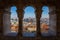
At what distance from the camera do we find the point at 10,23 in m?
7.32

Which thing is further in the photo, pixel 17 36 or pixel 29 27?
pixel 29 27

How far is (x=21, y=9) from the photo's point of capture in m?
6.58

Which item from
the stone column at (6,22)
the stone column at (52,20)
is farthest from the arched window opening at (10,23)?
the stone column at (52,20)

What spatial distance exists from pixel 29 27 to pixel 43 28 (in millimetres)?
739

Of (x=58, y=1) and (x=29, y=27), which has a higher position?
→ (x=58, y=1)

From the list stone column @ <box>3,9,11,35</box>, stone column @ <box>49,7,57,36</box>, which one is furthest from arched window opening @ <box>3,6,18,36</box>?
stone column @ <box>49,7,57,36</box>

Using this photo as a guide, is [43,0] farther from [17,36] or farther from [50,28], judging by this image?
[17,36]

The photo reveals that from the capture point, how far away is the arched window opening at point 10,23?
6.96 metres

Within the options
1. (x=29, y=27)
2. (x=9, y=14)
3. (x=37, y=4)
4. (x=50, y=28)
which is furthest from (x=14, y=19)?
(x=50, y=28)

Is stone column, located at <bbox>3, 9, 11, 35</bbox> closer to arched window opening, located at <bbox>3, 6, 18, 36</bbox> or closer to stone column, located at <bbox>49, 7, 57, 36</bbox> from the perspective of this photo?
arched window opening, located at <bbox>3, 6, 18, 36</bbox>

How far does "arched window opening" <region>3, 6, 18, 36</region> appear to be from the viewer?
22.8 ft

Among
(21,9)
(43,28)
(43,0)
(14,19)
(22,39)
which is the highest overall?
(43,0)

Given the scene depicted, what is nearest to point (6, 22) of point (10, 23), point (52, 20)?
point (10, 23)

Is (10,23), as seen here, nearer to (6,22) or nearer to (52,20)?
(6,22)
